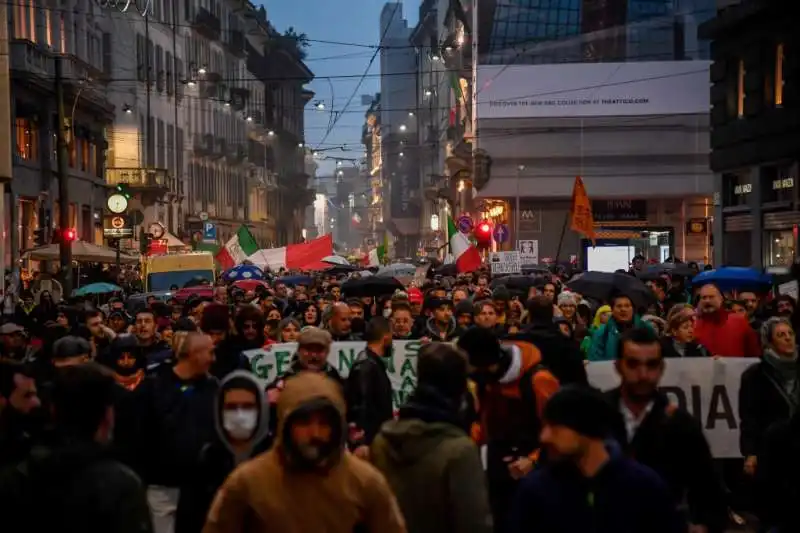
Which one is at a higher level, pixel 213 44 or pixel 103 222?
pixel 213 44

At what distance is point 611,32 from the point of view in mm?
55188

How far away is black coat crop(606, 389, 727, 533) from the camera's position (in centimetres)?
593

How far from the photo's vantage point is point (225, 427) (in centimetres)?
571

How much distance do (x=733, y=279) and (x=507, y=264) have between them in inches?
498

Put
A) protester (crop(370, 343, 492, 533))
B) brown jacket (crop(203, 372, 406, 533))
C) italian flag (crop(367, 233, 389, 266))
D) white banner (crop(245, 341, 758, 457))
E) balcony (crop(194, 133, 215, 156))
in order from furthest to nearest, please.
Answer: balcony (crop(194, 133, 215, 156)) → italian flag (crop(367, 233, 389, 266)) → white banner (crop(245, 341, 758, 457)) → protester (crop(370, 343, 492, 533)) → brown jacket (crop(203, 372, 406, 533))

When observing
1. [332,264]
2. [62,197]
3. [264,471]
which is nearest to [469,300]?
[264,471]

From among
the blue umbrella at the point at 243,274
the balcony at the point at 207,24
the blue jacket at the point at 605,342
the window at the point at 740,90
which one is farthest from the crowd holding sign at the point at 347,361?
the balcony at the point at 207,24

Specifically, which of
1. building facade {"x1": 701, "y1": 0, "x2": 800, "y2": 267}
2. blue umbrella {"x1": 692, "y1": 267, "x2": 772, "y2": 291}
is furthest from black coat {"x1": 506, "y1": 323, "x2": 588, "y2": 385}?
building facade {"x1": 701, "y1": 0, "x2": 800, "y2": 267}

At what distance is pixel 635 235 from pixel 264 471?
53633 millimetres

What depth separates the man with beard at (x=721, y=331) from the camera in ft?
39.2

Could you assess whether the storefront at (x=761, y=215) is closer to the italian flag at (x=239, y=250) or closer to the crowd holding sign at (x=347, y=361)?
the italian flag at (x=239, y=250)

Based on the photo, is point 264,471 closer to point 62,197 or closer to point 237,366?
point 237,366

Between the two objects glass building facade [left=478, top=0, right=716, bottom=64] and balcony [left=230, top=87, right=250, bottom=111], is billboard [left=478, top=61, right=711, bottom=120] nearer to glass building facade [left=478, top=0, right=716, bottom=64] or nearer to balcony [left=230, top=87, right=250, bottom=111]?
glass building facade [left=478, top=0, right=716, bottom=64]

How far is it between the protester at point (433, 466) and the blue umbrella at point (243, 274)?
1020 inches
